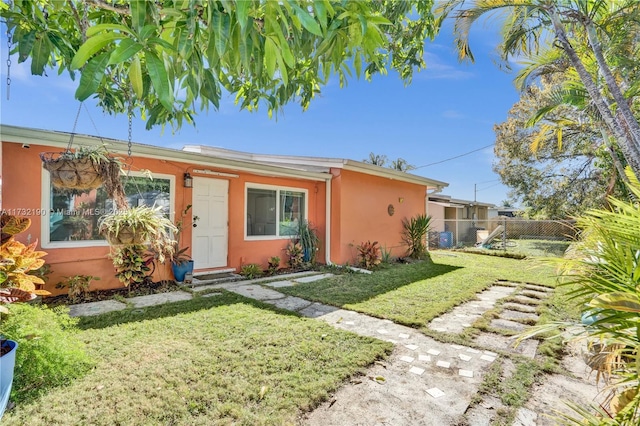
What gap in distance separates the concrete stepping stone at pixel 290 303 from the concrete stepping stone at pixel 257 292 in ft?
0.55

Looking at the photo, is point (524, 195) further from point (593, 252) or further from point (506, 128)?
point (593, 252)

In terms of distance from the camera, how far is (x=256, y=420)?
2.11m

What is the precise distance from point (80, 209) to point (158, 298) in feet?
6.49

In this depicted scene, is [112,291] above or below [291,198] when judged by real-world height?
below

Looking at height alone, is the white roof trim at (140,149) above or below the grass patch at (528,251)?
above

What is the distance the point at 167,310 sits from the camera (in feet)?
14.3

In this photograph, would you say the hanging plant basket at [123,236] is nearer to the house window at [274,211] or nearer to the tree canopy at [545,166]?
the house window at [274,211]

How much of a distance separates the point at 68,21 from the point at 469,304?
6.15 m

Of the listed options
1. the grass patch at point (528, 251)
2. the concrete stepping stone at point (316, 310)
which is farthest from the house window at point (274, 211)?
the grass patch at point (528, 251)

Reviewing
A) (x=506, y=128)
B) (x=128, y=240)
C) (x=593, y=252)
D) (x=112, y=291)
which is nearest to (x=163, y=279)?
(x=112, y=291)

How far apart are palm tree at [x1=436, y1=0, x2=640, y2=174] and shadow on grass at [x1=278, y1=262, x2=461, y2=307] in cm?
432

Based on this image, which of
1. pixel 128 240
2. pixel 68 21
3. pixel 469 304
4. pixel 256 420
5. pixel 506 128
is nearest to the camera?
pixel 256 420

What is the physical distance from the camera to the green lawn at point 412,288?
4.62 metres

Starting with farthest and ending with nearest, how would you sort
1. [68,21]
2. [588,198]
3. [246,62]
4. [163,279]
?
1. [588,198]
2. [163,279]
3. [68,21]
4. [246,62]
